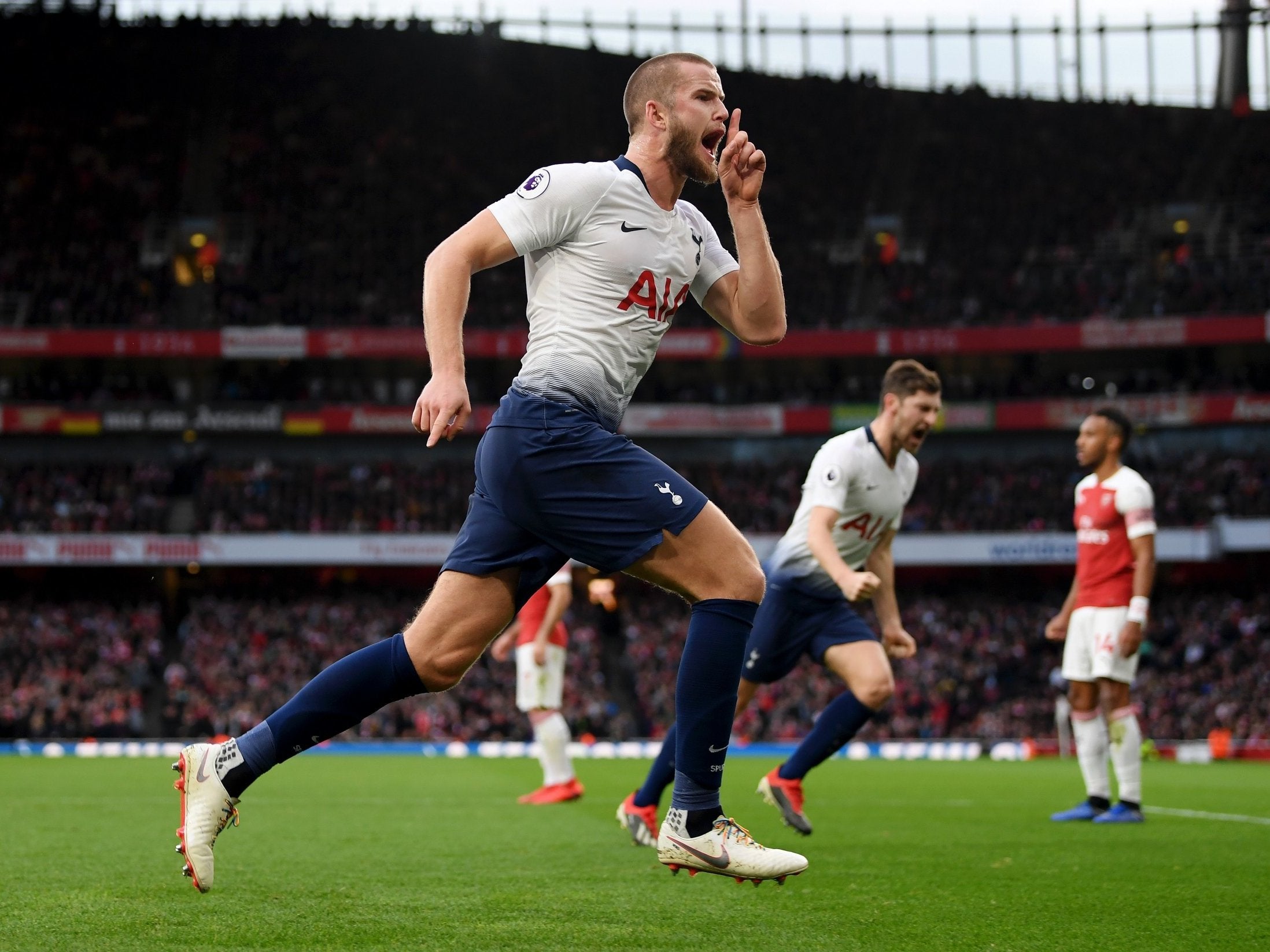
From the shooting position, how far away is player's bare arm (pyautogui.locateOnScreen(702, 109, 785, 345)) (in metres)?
4.36

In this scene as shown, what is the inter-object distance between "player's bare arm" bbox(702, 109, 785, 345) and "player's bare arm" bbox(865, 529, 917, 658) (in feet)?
10.1

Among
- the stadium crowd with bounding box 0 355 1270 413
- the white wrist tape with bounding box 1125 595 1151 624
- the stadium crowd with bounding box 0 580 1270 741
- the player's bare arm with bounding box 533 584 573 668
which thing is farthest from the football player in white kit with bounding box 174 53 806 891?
the stadium crowd with bounding box 0 355 1270 413

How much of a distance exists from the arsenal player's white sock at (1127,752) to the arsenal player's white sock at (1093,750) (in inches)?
2.8

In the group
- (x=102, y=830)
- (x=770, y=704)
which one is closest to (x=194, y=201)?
(x=770, y=704)

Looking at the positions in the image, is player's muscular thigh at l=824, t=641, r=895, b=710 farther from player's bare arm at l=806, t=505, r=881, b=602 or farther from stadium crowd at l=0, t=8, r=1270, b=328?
stadium crowd at l=0, t=8, r=1270, b=328

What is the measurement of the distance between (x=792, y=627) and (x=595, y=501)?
3881 mm

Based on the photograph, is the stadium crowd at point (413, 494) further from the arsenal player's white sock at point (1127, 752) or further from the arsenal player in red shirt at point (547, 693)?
the arsenal player's white sock at point (1127, 752)

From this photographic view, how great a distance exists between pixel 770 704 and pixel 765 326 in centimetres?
2615

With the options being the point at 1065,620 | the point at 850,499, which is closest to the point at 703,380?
the point at 1065,620

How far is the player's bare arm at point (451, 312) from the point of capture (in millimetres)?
3814

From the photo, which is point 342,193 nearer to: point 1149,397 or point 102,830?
point 1149,397

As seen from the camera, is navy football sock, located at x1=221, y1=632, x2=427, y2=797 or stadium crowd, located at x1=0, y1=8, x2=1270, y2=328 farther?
stadium crowd, located at x1=0, y1=8, x2=1270, y2=328

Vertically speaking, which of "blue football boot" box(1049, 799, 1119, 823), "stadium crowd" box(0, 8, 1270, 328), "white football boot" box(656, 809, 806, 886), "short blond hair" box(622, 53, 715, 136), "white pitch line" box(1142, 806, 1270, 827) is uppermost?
"stadium crowd" box(0, 8, 1270, 328)

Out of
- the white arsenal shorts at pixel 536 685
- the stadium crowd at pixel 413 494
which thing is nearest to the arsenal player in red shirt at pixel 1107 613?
the white arsenal shorts at pixel 536 685
